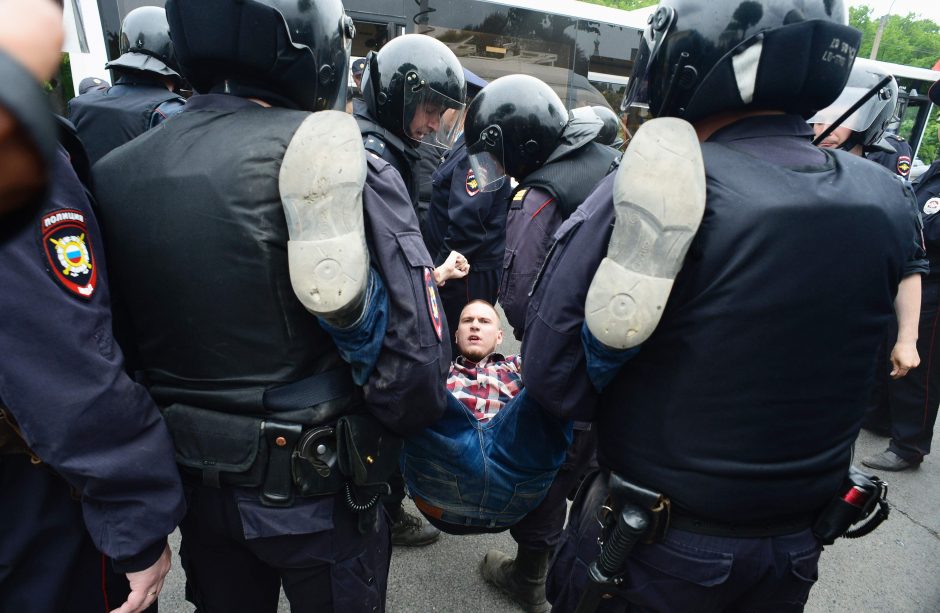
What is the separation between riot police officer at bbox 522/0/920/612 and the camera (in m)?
1.07

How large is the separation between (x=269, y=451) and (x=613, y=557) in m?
0.83

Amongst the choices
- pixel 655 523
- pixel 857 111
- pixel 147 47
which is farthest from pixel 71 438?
pixel 857 111

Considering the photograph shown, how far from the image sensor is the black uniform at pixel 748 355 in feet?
3.54

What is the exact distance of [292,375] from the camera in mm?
1302

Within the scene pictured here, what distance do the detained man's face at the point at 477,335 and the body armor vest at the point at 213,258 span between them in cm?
128

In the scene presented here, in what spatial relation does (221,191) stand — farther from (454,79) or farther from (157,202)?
(454,79)

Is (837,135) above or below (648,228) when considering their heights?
below

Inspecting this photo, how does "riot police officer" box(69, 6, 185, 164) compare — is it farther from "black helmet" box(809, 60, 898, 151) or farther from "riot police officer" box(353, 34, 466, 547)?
"black helmet" box(809, 60, 898, 151)

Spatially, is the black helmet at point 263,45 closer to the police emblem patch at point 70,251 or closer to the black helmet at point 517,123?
the police emblem patch at point 70,251

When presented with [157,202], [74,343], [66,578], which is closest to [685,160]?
[157,202]

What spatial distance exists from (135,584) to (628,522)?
111 centimetres

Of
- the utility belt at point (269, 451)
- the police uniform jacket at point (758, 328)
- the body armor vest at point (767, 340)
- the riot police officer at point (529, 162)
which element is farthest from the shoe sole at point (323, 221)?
the riot police officer at point (529, 162)

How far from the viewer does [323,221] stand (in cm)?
115

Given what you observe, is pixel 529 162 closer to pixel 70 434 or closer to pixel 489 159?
pixel 489 159
